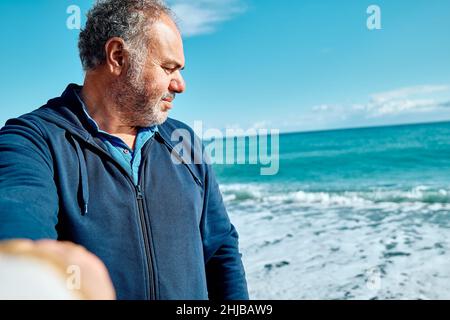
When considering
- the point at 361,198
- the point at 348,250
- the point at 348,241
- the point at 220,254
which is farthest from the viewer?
the point at 361,198

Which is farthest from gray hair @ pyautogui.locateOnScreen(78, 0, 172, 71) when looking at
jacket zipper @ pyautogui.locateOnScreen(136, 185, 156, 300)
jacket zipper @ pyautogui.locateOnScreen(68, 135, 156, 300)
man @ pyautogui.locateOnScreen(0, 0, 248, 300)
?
jacket zipper @ pyautogui.locateOnScreen(136, 185, 156, 300)

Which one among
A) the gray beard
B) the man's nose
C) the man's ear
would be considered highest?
the man's ear

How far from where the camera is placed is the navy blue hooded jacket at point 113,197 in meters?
1.31

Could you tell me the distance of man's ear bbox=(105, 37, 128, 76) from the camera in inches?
69.4

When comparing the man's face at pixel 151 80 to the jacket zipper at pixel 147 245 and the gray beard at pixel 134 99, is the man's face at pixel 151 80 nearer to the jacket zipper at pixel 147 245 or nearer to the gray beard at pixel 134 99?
the gray beard at pixel 134 99

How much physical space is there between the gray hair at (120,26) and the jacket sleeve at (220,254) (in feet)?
2.03

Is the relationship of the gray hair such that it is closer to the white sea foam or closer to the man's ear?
the man's ear

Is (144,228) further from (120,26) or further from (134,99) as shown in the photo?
(120,26)

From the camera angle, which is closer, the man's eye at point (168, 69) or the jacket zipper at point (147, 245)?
the jacket zipper at point (147, 245)

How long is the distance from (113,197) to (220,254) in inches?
28.3

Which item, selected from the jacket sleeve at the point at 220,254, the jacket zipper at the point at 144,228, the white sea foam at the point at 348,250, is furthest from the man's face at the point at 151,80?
the white sea foam at the point at 348,250

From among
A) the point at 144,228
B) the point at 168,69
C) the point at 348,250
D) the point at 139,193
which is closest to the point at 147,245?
the point at 144,228

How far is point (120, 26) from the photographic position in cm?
177

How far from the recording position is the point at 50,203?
1.26 meters
